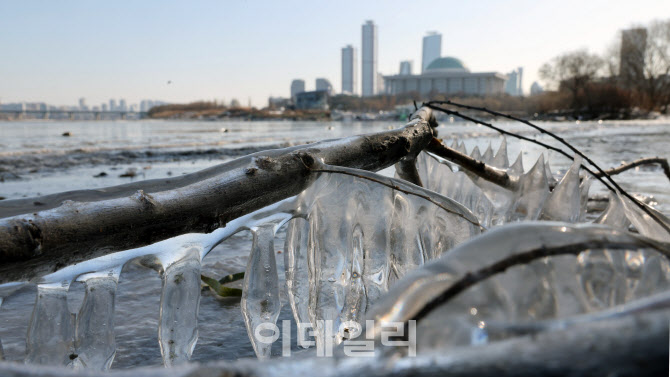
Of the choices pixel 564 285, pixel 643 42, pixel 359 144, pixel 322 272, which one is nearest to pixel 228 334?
pixel 322 272

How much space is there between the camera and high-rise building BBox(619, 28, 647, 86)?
4984cm

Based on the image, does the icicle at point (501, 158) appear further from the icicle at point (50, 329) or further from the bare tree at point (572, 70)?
the bare tree at point (572, 70)

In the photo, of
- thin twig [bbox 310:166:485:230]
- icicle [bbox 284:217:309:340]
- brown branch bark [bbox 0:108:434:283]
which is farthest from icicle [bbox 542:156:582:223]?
icicle [bbox 284:217:309:340]

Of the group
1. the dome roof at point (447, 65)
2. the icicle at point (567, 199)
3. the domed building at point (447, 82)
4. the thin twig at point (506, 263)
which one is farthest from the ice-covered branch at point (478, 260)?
the dome roof at point (447, 65)

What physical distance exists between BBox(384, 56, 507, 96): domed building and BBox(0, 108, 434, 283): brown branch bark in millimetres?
79482

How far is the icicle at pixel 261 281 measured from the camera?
1.37m

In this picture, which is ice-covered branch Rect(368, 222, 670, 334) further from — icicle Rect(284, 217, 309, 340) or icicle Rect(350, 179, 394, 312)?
icicle Rect(284, 217, 309, 340)

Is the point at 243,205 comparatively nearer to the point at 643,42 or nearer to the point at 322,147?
the point at 322,147

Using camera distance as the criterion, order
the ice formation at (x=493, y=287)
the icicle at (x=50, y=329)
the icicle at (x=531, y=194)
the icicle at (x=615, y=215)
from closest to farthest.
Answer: the ice formation at (x=493, y=287), the icicle at (x=50, y=329), the icicle at (x=615, y=215), the icicle at (x=531, y=194)

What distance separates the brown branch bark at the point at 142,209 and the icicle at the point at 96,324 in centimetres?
12

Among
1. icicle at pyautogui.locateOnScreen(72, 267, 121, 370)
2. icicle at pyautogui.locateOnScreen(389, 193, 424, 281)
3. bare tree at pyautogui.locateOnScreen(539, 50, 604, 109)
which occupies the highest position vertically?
bare tree at pyautogui.locateOnScreen(539, 50, 604, 109)

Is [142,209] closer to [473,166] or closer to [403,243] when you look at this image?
[403,243]

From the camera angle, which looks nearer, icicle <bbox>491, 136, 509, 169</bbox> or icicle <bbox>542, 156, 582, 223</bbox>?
icicle <bbox>542, 156, 582, 223</bbox>

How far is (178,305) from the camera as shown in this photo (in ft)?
3.96
